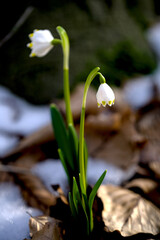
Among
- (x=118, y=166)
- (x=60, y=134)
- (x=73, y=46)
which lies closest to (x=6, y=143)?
(x=60, y=134)

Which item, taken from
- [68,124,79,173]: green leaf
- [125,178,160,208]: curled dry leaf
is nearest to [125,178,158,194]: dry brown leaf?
[125,178,160,208]: curled dry leaf

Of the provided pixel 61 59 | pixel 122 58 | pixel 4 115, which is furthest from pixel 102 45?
pixel 4 115

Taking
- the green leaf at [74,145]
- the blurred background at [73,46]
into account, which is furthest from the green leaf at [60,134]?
the blurred background at [73,46]

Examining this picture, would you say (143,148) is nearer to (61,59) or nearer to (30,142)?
(30,142)

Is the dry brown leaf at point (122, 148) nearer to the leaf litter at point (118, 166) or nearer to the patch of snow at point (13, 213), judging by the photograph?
the leaf litter at point (118, 166)

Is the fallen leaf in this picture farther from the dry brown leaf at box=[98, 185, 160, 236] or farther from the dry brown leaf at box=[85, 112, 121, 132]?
the dry brown leaf at box=[85, 112, 121, 132]
